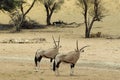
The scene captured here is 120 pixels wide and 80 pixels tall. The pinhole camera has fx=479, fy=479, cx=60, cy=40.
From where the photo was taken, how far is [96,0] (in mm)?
35938

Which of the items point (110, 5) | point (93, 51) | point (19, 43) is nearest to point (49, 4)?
point (110, 5)

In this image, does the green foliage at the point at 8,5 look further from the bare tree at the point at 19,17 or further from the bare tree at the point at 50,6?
the bare tree at the point at 50,6

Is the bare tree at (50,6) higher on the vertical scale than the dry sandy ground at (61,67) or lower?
higher

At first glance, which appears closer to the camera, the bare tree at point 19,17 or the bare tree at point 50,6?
the bare tree at point 19,17

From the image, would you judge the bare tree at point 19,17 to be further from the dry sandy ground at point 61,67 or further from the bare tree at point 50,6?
the dry sandy ground at point 61,67

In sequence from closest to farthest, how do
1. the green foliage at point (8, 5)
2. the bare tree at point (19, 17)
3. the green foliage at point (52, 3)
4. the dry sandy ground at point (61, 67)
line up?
1. the dry sandy ground at point (61, 67)
2. the bare tree at point (19, 17)
3. the green foliage at point (8, 5)
4. the green foliage at point (52, 3)

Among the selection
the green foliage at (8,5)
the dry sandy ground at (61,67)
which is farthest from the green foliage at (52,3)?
the dry sandy ground at (61,67)

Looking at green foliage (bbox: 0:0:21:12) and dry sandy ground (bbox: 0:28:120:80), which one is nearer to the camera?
dry sandy ground (bbox: 0:28:120:80)

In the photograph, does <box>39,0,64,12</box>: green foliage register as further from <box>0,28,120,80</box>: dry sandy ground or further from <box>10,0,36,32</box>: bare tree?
<box>0,28,120,80</box>: dry sandy ground

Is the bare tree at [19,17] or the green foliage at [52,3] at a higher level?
the green foliage at [52,3]

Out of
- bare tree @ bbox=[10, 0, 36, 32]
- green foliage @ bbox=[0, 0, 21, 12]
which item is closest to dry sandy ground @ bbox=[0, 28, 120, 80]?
bare tree @ bbox=[10, 0, 36, 32]

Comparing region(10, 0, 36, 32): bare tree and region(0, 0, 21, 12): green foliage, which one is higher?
region(0, 0, 21, 12): green foliage

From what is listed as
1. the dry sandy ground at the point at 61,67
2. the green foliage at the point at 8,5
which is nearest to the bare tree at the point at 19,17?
the green foliage at the point at 8,5

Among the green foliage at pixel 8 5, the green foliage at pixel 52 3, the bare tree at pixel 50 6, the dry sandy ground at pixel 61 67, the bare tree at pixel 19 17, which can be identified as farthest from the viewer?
the green foliage at pixel 52 3
